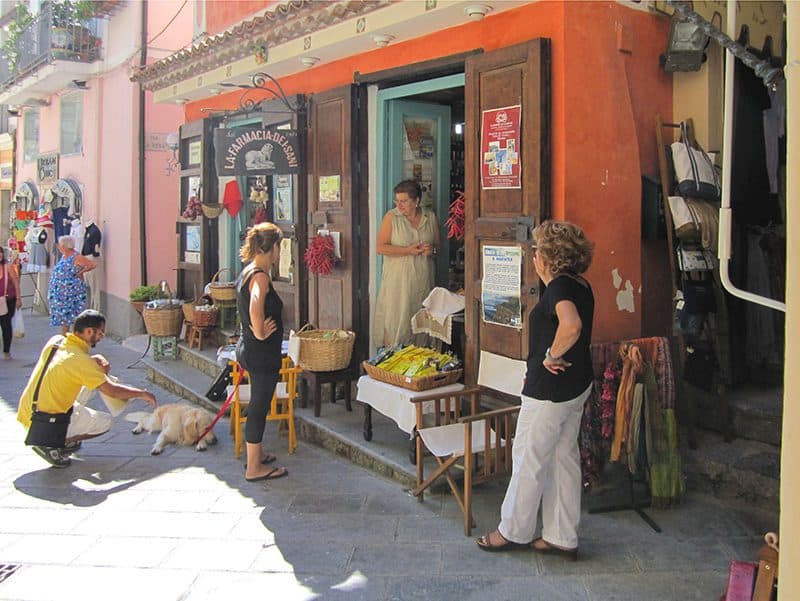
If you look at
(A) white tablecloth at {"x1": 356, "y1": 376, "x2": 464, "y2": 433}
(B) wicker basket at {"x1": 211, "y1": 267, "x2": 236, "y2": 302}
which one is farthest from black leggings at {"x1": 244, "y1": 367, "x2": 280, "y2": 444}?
(B) wicker basket at {"x1": 211, "y1": 267, "x2": 236, "y2": 302}

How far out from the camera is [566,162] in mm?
4984

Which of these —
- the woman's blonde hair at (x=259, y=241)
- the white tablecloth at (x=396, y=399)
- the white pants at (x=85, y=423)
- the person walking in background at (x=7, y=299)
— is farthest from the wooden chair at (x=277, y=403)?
the person walking in background at (x=7, y=299)

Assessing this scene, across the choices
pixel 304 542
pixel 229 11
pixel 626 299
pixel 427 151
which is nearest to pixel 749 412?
pixel 626 299

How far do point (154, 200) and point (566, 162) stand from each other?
29.3 ft

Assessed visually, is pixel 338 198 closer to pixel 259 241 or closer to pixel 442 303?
pixel 442 303

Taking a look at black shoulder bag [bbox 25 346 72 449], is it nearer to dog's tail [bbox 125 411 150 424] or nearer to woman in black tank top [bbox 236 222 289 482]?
dog's tail [bbox 125 411 150 424]

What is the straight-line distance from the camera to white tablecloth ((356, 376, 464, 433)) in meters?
5.12

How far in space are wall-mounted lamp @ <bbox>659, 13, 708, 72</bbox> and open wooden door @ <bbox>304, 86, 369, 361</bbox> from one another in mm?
2657

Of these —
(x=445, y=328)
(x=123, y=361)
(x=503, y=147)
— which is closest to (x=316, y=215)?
(x=445, y=328)

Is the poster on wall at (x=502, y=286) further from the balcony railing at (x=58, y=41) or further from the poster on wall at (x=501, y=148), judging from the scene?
the balcony railing at (x=58, y=41)

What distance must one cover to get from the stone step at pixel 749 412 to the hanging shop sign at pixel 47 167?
13593 millimetres

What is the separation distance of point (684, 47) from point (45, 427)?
5492mm

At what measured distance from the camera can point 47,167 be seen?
15.4m

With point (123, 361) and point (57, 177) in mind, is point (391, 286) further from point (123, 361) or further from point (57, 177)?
point (57, 177)
